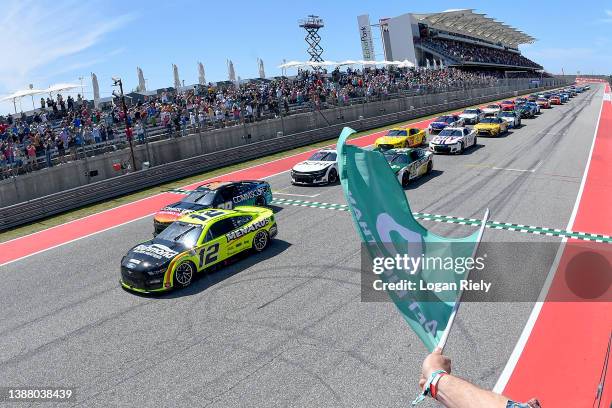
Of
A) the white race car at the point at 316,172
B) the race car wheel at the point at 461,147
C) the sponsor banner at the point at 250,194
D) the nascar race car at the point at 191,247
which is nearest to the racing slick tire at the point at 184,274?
the nascar race car at the point at 191,247

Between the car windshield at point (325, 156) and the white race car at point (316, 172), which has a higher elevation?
the car windshield at point (325, 156)

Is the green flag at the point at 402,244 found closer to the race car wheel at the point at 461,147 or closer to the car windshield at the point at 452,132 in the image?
the race car wheel at the point at 461,147

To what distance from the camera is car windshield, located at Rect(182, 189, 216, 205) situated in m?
15.0

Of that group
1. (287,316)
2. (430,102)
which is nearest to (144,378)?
(287,316)

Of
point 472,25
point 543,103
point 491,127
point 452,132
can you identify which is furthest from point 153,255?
point 472,25

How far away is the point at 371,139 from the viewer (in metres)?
33.6

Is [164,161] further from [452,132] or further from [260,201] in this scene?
[452,132]

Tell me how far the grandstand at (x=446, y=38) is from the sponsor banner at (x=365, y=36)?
8.55 meters

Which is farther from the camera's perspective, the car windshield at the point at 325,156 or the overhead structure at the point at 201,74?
the overhead structure at the point at 201,74

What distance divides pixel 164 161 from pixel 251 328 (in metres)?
18.9

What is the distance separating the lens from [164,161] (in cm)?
2578

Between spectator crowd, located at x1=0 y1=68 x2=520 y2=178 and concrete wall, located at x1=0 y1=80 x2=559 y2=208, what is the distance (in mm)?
478

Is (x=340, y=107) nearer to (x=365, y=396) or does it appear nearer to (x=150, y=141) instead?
(x=150, y=141)

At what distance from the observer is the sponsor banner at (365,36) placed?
82.4 meters
